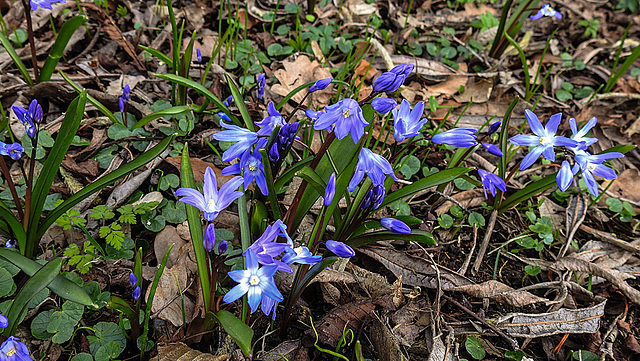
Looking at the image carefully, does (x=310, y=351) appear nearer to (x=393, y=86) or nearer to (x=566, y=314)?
(x=393, y=86)

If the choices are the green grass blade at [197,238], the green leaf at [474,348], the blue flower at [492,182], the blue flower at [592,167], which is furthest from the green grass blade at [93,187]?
the blue flower at [592,167]

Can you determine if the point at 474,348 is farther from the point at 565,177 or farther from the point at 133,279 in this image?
the point at 133,279

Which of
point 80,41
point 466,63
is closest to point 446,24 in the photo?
point 466,63

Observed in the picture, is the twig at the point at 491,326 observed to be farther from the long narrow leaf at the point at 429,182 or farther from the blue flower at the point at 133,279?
the blue flower at the point at 133,279

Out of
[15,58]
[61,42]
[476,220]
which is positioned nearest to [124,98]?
[61,42]

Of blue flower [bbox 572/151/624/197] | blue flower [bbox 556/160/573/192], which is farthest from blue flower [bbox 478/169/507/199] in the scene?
blue flower [bbox 572/151/624/197]

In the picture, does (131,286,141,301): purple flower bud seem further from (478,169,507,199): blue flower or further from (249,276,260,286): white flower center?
(478,169,507,199): blue flower
